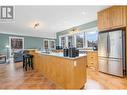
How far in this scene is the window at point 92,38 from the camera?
6.99 metres

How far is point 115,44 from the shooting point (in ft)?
15.0

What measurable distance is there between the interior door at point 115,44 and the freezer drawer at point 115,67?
172 millimetres

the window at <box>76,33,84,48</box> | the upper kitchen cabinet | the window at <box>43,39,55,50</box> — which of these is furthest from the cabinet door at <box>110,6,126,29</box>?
the window at <box>43,39,55,50</box>

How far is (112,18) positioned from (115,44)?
0.97m

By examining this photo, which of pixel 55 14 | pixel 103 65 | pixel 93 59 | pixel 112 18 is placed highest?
pixel 55 14

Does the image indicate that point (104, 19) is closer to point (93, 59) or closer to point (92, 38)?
point (93, 59)

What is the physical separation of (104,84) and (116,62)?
3.79 ft

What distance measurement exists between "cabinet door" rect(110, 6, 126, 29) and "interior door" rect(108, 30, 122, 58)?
27cm

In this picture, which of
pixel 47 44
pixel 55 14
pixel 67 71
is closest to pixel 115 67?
pixel 67 71

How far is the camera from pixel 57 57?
3.48 m

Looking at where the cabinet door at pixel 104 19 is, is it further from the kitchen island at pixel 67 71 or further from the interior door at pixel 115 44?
the kitchen island at pixel 67 71

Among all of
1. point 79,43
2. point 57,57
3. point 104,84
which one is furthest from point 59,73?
point 79,43

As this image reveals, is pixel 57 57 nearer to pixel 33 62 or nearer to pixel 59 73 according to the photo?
pixel 59 73
